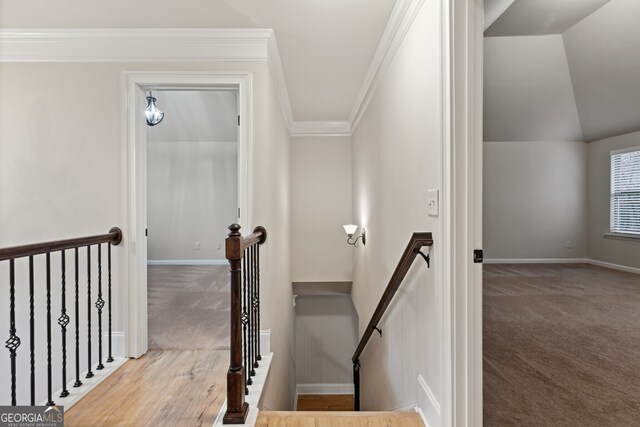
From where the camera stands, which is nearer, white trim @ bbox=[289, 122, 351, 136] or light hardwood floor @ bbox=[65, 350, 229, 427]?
light hardwood floor @ bbox=[65, 350, 229, 427]

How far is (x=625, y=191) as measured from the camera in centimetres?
545

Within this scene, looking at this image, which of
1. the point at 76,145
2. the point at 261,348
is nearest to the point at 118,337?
the point at 261,348

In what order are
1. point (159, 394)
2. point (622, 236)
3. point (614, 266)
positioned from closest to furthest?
1. point (159, 394)
2. point (622, 236)
3. point (614, 266)

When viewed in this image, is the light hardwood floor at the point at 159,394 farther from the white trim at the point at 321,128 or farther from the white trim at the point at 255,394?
the white trim at the point at 321,128

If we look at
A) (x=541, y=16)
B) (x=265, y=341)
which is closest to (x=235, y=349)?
(x=265, y=341)

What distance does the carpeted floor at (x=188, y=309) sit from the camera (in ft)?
8.71

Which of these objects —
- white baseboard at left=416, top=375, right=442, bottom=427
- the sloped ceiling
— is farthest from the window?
white baseboard at left=416, top=375, right=442, bottom=427

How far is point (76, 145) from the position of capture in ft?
7.94

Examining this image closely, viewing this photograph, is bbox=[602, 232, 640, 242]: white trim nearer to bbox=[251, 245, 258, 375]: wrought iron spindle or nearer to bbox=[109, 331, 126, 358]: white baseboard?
bbox=[251, 245, 258, 375]: wrought iron spindle

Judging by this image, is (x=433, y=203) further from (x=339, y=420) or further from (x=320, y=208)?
(x=320, y=208)

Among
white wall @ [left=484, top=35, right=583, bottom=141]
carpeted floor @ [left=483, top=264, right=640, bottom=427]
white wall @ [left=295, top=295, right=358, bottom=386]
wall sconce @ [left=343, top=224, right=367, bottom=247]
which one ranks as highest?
white wall @ [left=484, top=35, right=583, bottom=141]

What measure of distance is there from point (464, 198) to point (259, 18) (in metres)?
1.95

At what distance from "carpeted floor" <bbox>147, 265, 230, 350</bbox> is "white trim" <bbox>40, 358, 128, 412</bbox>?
1.05 feet

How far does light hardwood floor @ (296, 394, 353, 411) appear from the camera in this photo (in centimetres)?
515
